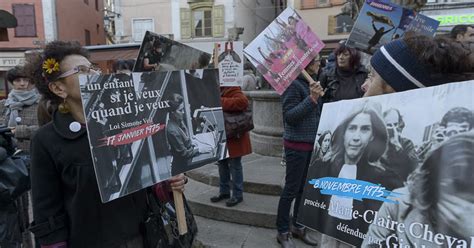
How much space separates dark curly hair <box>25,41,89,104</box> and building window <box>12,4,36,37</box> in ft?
75.4

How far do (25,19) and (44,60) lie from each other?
23585 mm

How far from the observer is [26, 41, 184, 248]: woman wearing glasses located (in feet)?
5.43

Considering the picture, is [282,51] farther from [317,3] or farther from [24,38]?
[24,38]

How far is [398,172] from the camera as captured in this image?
1021 mm

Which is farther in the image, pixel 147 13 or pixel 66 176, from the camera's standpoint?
pixel 147 13

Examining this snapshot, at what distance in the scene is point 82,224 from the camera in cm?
168

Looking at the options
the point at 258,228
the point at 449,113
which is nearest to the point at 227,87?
the point at 258,228

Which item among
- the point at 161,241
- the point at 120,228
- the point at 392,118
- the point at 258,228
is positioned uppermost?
the point at 392,118

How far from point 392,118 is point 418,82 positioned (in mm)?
222

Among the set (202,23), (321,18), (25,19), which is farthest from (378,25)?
(25,19)

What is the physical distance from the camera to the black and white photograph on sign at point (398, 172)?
888mm

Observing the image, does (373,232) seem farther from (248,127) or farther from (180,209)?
(248,127)

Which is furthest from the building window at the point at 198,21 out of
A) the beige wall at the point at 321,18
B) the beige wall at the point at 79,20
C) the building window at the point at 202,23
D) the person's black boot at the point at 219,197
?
the person's black boot at the point at 219,197

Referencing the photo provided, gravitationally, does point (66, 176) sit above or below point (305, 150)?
above
